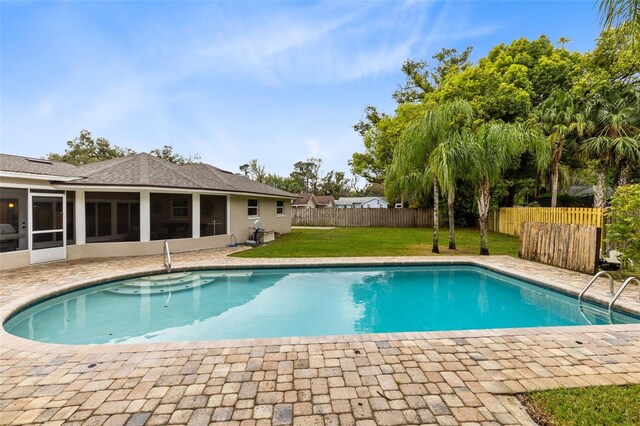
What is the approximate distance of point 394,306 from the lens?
266 inches

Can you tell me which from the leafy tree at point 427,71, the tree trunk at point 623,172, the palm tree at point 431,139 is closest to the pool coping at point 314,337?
the palm tree at point 431,139

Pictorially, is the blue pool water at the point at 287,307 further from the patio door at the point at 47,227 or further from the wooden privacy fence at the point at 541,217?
the wooden privacy fence at the point at 541,217

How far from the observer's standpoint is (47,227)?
893 cm

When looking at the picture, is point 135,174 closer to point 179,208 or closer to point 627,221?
point 179,208

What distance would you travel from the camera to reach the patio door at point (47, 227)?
8.58m

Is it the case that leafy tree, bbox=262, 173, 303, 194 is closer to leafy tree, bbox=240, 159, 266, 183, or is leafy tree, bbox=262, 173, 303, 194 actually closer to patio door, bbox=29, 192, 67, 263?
leafy tree, bbox=240, 159, 266, 183

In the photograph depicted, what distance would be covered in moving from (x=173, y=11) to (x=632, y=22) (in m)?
12.0

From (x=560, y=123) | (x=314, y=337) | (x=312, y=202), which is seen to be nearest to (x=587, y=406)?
(x=314, y=337)

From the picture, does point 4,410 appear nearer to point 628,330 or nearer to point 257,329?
point 257,329

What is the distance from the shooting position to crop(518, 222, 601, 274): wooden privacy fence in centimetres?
763

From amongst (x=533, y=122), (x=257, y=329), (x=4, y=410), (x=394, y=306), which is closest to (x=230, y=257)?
(x=257, y=329)

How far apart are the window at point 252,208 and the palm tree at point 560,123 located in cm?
1385

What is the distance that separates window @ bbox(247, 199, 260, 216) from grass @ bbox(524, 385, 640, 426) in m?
13.5

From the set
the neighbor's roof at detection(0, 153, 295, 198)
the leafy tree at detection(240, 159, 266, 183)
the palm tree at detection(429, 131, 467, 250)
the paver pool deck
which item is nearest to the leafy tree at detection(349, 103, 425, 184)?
the palm tree at detection(429, 131, 467, 250)
